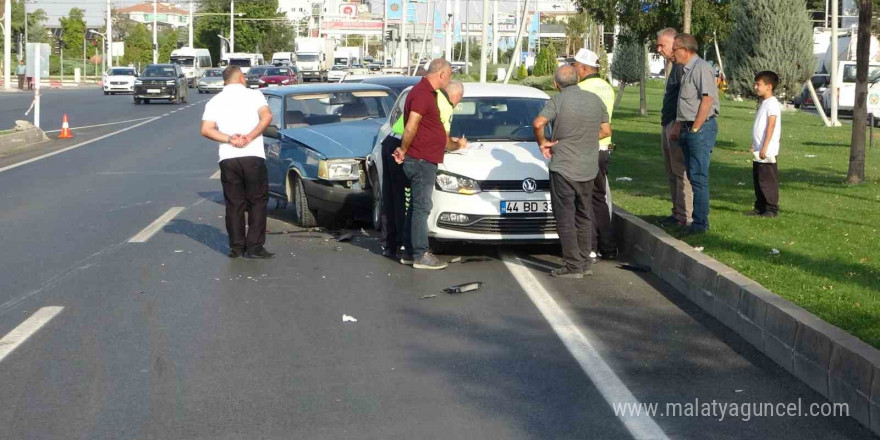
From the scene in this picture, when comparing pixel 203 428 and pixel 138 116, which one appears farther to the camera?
pixel 138 116

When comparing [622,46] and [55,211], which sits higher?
[622,46]

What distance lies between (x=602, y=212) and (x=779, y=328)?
3818 mm

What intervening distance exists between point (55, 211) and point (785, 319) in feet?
32.3

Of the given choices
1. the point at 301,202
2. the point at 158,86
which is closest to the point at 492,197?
the point at 301,202

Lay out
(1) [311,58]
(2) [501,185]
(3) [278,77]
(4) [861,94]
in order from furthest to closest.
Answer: (1) [311,58] → (3) [278,77] → (4) [861,94] → (2) [501,185]

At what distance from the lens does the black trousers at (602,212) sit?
10.6m

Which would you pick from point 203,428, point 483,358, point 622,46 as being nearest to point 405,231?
point 483,358

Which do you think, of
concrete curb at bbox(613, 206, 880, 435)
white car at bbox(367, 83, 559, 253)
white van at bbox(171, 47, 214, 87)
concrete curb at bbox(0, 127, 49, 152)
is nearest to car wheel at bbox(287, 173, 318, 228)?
white car at bbox(367, 83, 559, 253)

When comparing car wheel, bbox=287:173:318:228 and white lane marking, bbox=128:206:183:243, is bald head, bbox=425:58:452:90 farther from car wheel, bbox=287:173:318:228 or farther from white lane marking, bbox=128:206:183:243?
white lane marking, bbox=128:206:183:243

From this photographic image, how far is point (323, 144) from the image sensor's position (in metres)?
12.6

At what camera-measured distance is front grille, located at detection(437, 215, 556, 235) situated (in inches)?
412

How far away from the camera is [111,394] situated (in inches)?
239

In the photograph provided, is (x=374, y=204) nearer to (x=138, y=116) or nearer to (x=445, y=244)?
(x=445, y=244)

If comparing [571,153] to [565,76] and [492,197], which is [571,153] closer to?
[565,76]
